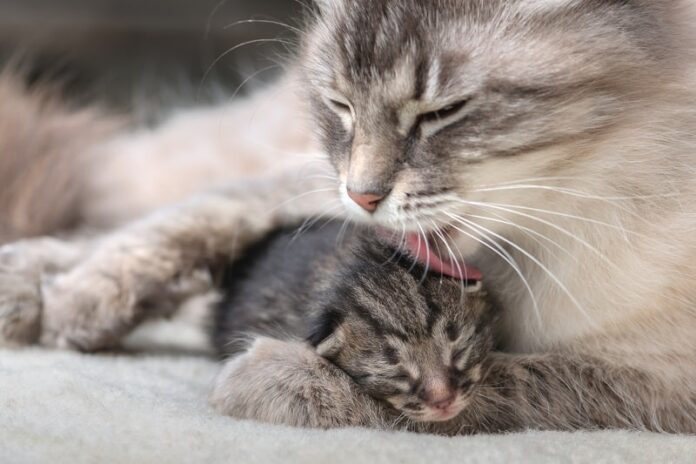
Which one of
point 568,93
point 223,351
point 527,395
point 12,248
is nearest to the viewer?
point 568,93

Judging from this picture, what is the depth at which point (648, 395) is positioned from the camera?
1176mm

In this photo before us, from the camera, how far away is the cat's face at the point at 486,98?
108cm

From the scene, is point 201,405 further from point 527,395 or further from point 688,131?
point 688,131

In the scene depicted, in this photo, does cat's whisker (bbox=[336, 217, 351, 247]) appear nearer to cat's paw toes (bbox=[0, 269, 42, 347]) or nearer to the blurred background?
cat's paw toes (bbox=[0, 269, 42, 347])

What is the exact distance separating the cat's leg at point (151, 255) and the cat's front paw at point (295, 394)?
360 millimetres

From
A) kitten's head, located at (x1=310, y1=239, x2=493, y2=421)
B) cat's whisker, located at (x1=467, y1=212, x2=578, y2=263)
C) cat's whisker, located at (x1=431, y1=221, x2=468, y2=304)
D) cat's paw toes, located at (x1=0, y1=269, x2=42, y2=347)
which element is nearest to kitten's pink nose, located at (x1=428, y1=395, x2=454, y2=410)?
kitten's head, located at (x1=310, y1=239, x2=493, y2=421)

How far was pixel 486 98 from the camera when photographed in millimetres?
1080

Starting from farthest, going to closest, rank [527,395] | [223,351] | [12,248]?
[12,248] < [223,351] < [527,395]

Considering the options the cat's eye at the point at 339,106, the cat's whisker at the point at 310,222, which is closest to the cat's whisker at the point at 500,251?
the cat's eye at the point at 339,106

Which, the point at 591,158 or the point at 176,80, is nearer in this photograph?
the point at 591,158

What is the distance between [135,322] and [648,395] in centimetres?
88

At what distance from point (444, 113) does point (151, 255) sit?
0.70 metres

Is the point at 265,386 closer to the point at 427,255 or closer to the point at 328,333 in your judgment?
the point at 328,333

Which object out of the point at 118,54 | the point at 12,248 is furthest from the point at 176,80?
the point at 12,248
